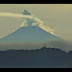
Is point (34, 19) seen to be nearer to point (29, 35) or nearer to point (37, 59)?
point (29, 35)

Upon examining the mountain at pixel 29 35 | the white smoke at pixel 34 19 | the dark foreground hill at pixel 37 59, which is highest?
the white smoke at pixel 34 19

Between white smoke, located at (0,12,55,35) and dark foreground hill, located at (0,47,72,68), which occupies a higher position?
white smoke, located at (0,12,55,35)

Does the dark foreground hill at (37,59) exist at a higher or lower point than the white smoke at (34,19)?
lower

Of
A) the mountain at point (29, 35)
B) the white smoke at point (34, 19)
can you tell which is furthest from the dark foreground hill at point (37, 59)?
the white smoke at point (34, 19)

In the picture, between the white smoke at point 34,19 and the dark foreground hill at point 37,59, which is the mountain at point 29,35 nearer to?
the white smoke at point 34,19

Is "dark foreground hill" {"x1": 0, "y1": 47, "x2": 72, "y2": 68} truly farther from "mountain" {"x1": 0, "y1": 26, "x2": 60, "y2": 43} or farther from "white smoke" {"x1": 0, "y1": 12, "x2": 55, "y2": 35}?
"white smoke" {"x1": 0, "y1": 12, "x2": 55, "y2": 35}

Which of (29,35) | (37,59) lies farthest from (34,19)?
(37,59)

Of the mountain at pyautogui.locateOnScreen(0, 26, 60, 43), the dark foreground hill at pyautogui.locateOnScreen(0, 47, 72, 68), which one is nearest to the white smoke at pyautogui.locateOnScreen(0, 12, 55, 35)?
the mountain at pyautogui.locateOnScreen(0, 26, 60, 43)
